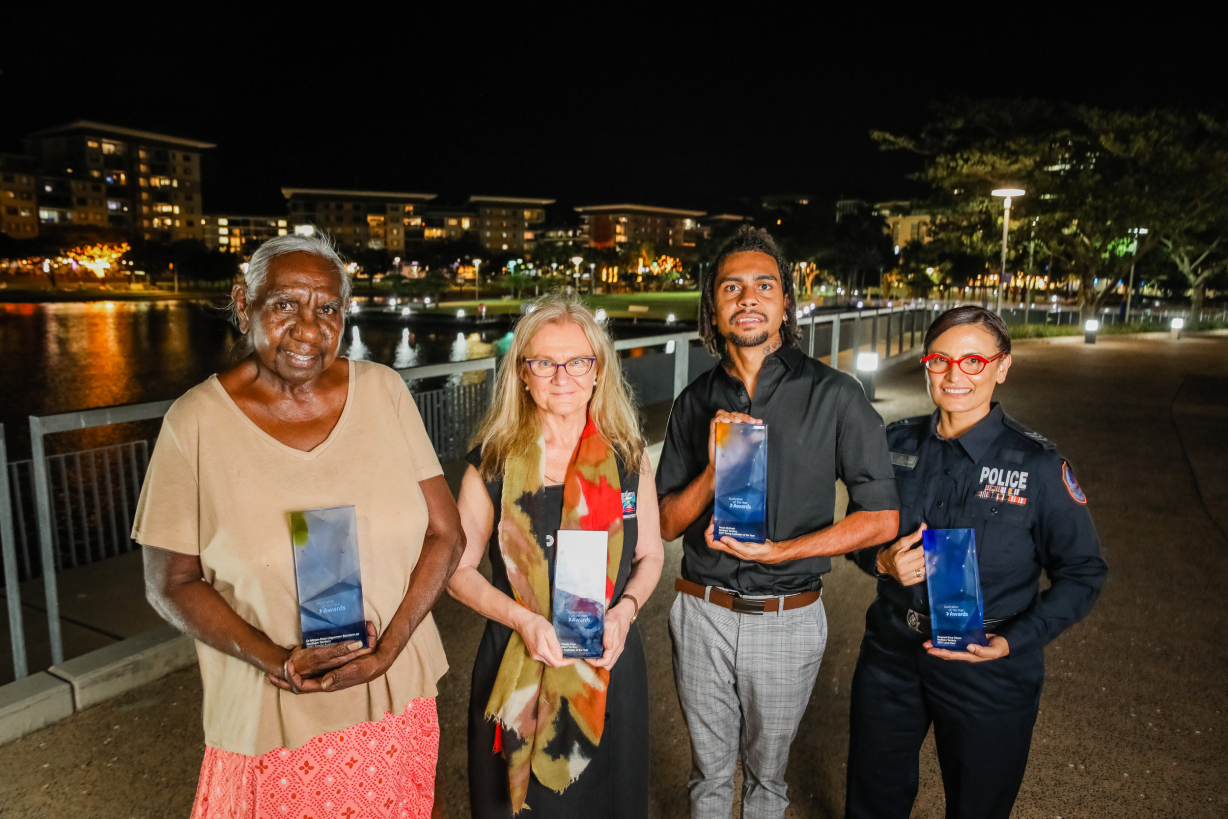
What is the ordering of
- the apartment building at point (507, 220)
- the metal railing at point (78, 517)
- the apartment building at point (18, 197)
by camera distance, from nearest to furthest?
1. the metal railing at point (78, 517)
2. the apartment building at point (18, 197)
3. the apartment building at point (507, 220)

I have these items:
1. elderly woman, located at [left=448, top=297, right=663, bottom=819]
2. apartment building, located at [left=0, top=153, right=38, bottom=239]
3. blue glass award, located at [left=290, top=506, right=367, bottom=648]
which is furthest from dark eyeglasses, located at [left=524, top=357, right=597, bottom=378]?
apartment building, located at [left=0, top=153, right=38, bottom=239]

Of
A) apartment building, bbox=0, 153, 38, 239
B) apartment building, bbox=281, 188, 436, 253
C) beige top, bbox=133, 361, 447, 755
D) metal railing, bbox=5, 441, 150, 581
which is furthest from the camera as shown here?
apartment building, bbox=281, 188, 436, 253

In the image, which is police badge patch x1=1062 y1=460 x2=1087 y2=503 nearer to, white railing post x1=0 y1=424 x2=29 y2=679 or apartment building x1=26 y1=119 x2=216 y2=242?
white railing post x1=0 y1=424 x2=29 y2=679

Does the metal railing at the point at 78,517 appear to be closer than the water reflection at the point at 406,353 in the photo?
Yes

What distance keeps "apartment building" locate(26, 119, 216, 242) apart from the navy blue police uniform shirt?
123932 millimetres

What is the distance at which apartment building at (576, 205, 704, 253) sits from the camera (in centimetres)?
15962

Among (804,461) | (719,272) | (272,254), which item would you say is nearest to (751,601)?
(804,461)

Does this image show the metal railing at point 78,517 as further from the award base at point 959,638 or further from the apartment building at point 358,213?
the apartment building at point 358,213

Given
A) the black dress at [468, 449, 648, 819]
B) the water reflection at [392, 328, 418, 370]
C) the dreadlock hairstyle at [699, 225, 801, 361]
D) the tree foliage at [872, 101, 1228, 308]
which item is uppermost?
the tree foliage at [872, 101, 1228, 308]

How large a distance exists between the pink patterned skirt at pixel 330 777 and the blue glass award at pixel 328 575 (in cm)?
40

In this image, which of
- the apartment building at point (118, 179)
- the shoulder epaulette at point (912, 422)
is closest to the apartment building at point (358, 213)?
the apartment building at point (118, 179)

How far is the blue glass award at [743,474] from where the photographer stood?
2068mm

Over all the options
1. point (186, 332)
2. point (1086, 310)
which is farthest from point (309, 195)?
point (1086, 310)

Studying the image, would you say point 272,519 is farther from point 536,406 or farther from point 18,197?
point 18,197
